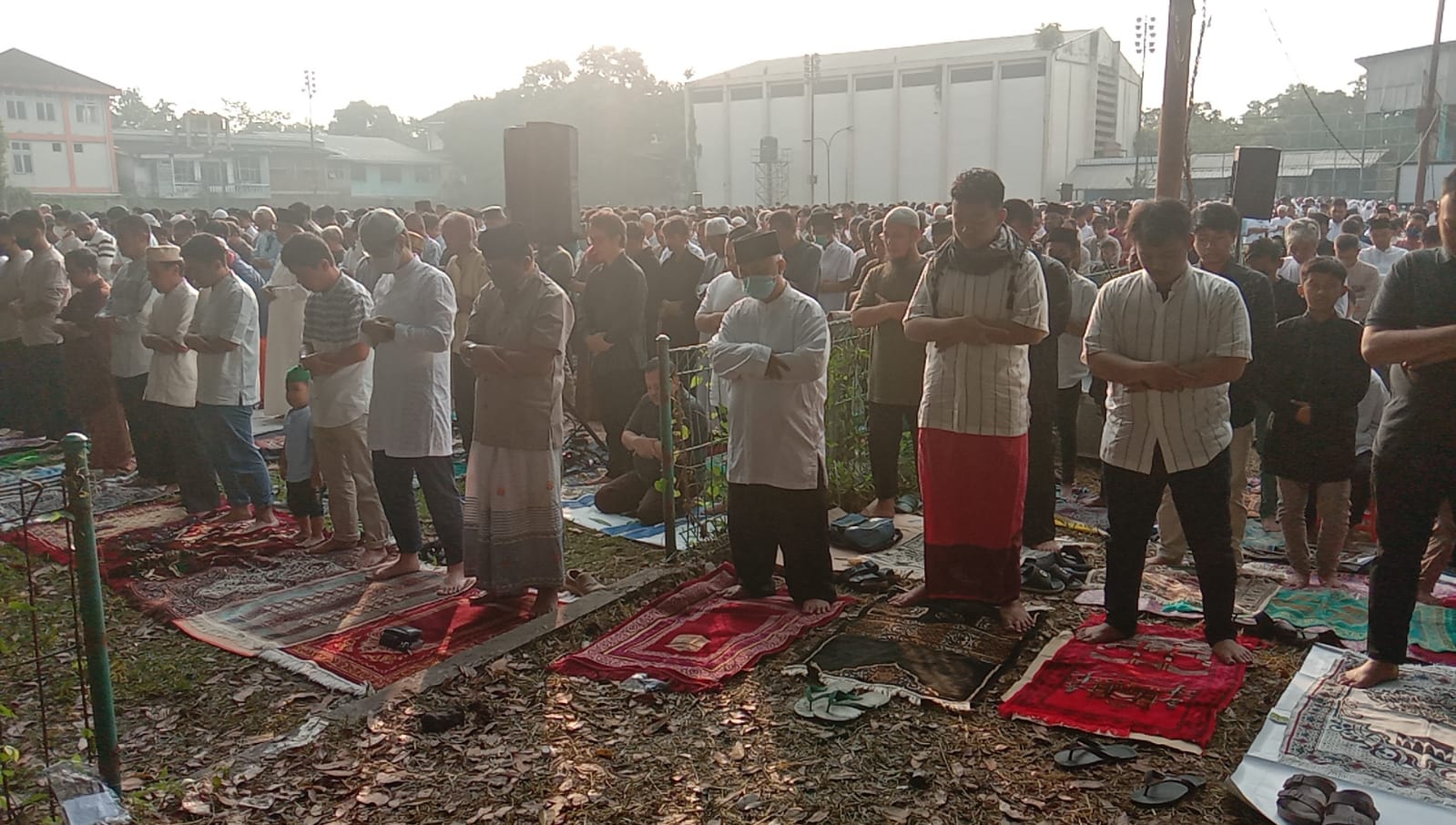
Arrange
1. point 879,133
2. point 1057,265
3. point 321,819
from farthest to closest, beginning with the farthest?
1. point 879,133
2. point 1057,265
3. point 321,819

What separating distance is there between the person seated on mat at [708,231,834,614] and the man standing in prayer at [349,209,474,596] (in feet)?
5.00

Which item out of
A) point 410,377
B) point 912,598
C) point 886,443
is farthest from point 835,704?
point 886,443

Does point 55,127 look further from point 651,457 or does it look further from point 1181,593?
point 1181,593

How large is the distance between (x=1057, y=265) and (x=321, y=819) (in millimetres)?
4748

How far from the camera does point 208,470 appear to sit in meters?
7.58

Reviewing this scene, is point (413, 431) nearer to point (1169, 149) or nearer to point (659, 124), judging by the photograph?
point (1169, 149)

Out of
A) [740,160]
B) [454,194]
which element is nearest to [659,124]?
[740,160]

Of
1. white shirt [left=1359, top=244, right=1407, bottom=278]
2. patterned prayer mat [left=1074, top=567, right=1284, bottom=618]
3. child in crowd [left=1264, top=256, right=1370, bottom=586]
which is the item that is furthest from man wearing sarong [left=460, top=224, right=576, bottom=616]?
white shirt [left=1359, top=244, right=1407, bottom=278]

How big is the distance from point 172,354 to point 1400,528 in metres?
7.08

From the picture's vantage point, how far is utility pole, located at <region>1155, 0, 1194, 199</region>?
8.23 metres

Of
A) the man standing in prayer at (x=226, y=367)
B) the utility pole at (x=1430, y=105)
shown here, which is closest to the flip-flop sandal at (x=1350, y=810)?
the man standing in prayer at (x=226, y=367)

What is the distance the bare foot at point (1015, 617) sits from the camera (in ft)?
16.8

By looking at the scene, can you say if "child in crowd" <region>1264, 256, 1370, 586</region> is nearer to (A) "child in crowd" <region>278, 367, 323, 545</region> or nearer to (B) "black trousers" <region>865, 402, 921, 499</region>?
(B) "black trousers" <region>865, 402, 921, 499</region>

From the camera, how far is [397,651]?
5.20 m
